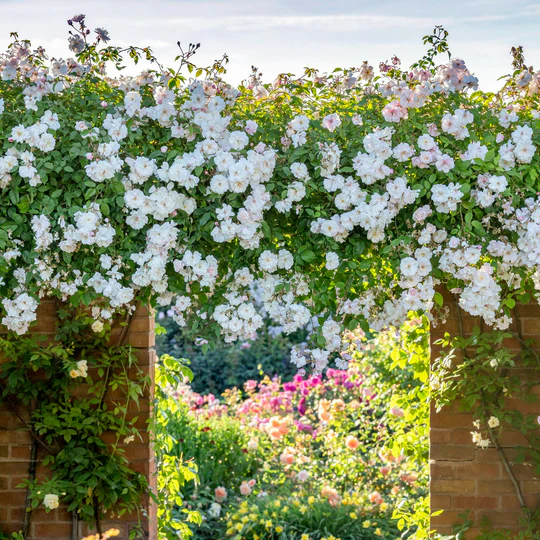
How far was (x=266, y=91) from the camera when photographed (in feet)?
8.54

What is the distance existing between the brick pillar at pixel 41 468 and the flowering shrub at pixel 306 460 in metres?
1.10

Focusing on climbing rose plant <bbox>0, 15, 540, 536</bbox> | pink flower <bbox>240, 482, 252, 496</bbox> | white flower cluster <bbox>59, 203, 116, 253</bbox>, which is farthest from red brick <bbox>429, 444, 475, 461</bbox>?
pink flower <bbox>240, 482, 252, 496</bbox>

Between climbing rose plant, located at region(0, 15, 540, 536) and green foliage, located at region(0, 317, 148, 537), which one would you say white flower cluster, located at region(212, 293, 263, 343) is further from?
green foliage, located at region(0, 317, 148, 537)

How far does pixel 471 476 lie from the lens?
3.21m

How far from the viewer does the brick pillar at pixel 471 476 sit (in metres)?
3.21

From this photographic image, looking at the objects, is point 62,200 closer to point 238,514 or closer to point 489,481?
point 489,481

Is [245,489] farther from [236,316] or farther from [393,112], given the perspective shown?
[393,112]

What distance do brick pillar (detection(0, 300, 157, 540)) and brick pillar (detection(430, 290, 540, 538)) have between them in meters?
1.18

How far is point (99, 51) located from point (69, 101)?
8.5 inches

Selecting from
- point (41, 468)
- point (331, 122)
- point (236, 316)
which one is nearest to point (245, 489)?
point (41, 468)

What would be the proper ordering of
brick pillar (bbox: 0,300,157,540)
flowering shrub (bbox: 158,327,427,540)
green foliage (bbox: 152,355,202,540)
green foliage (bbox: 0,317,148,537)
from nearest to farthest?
green foliage (bbox: 0,317,148,537) < brick pillar (bbox: 0,300,157,540) < green foliage (bbox: 152,355,202,540) < flowering shrub (bbox: 158,327,427,540)

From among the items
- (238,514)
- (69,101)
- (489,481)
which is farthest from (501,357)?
(238,514)

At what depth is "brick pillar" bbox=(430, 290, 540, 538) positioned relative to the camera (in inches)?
126

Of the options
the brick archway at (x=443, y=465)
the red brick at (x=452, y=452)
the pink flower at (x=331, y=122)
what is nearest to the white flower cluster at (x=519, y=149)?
the pink flower at (x=331, y=122)
